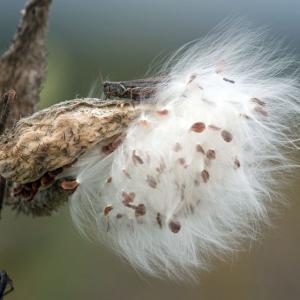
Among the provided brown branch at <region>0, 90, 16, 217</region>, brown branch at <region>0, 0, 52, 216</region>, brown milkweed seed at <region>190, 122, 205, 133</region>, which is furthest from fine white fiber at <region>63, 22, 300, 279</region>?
brown branch at <region>0, 0, 52, 216</region>

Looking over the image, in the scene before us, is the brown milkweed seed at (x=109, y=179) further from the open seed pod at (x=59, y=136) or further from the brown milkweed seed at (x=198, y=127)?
the brown milkweed seed at (x=198, y=127)

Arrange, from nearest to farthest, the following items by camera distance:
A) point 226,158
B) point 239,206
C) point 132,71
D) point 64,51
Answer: point 226,158, point 239,206, point 64,51, point 132,71

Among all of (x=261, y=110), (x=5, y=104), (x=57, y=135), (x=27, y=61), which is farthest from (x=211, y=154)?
(x=27, y=61)

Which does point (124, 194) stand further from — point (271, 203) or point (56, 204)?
point (271, 203)

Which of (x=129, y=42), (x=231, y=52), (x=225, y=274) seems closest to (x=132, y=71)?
(x=129, y=42)

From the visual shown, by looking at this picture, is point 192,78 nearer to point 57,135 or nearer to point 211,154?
point 211,154

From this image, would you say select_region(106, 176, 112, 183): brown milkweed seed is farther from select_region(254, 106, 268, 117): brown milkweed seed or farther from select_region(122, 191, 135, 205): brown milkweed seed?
select_region(254, 106, 268, 117): brown milkweed seed
